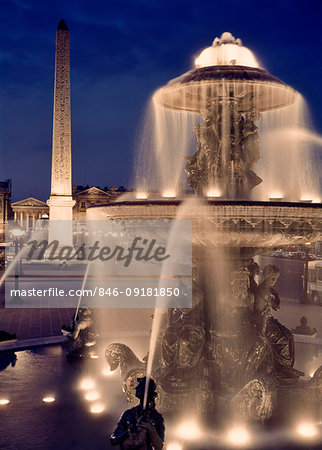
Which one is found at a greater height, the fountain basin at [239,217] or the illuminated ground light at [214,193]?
the illuminated ground light at [214,193]

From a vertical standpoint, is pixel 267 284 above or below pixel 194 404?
above

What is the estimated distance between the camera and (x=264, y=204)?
19.5ft

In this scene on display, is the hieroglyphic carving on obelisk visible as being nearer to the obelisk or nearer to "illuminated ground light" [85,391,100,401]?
the obelisk

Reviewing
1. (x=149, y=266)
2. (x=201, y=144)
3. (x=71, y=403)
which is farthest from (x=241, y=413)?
(x=149, y=266)

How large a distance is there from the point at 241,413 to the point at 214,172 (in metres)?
3.43

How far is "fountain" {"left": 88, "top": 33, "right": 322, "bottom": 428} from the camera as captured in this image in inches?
244

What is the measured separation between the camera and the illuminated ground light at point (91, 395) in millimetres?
7254

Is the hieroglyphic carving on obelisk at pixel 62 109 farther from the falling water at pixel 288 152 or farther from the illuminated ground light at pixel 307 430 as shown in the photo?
the illuminated ground light at pixel 307 430

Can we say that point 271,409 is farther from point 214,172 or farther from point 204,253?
point 214,172

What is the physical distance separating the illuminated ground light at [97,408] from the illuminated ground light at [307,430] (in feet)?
8.24

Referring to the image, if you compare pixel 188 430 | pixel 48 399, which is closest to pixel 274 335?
pixel 188 430

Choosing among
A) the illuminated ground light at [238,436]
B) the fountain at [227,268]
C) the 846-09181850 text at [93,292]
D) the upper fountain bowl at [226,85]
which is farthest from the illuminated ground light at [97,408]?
the 846-09181850 text at [93,292]

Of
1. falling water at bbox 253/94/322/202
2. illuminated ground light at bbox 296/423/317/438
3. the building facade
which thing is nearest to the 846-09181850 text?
falling water at bbox 253/94/322/202

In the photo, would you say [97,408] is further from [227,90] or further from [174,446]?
[227,90]
